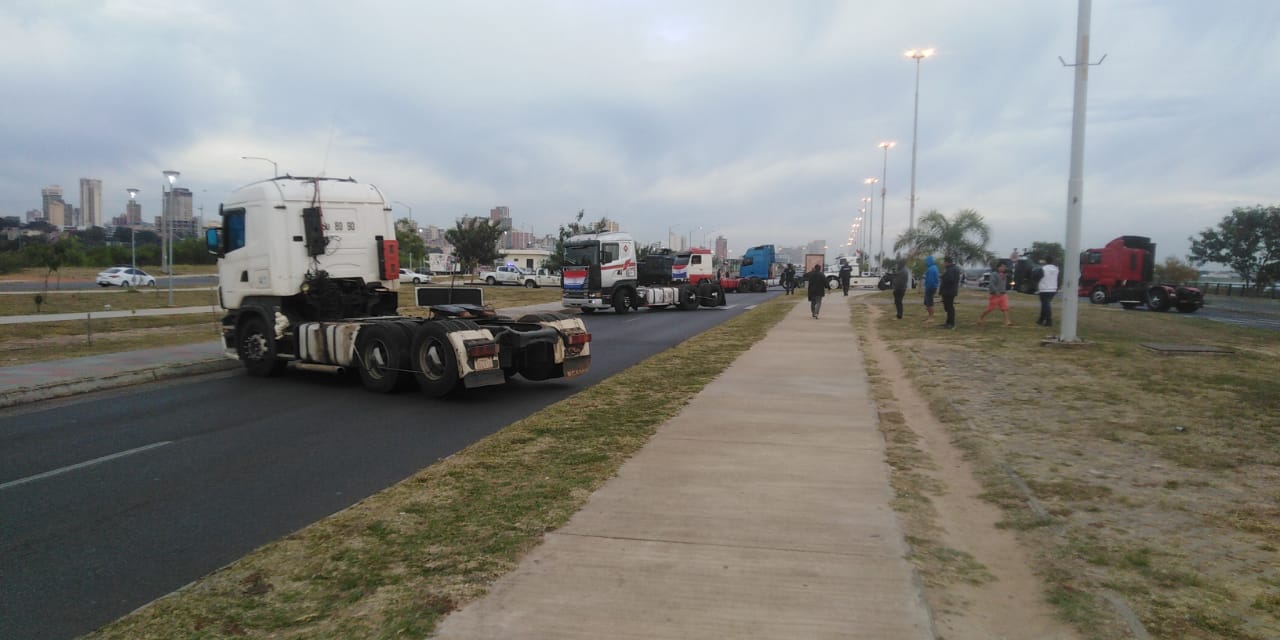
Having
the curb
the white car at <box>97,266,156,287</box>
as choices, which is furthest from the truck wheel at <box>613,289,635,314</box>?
the white car at <box>97,266,156,287</box>

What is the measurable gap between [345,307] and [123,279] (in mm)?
42322

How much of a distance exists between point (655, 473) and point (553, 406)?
3609 millimetres

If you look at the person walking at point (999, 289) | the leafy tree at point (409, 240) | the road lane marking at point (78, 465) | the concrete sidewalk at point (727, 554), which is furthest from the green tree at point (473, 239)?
the concrete sidewalk at point (727, 554)

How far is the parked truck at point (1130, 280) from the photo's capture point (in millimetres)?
28516

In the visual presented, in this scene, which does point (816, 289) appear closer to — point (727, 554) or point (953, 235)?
point (727, 554)

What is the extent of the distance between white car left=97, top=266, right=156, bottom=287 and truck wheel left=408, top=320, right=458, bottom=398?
43.2 m

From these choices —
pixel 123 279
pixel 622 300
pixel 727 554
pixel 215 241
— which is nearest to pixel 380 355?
pixel 215 241

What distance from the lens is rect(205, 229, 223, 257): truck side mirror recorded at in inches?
486

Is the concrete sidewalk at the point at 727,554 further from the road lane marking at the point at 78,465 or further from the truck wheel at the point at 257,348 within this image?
the truck wheel at the point at 257,348

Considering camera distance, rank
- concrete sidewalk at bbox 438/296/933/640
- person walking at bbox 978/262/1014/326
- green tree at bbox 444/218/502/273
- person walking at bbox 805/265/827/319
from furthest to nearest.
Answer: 1. green tree at bbox 444/218/502/273
2. person walking at bbox 805/265/827/319
3. person walking at bbox 978/262/1014/326
4. concrete sidewalk at bbox 438/296/933/640

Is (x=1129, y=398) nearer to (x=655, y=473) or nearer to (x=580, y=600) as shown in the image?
(x=655, y=473)

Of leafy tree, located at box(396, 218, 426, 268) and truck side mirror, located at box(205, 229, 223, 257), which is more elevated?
leafy tree, located at box(396, 218, 426, 268)

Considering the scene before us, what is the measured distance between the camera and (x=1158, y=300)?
28.9 m

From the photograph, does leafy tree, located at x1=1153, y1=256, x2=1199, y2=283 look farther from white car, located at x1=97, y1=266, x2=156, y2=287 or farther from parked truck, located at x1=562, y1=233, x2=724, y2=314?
white car, located at x1=97, y1=266, x2=156, y2=287
